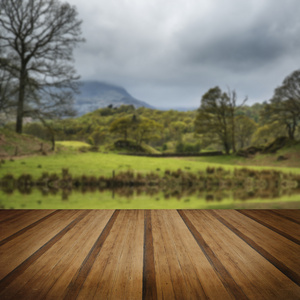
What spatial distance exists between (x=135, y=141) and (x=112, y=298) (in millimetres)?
4963

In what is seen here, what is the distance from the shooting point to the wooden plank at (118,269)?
103 centimetres

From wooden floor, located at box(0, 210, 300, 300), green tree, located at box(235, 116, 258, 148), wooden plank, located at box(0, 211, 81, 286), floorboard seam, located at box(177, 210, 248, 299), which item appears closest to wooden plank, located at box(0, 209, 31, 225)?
wooden floor, located at box(0, 210, 300, 300)

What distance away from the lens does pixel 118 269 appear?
1249mm

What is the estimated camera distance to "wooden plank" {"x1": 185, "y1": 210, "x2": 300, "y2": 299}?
3.47 feet

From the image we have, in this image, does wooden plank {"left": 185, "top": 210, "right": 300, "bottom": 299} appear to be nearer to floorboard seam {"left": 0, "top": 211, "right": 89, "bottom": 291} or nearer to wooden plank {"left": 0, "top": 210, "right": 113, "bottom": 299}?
wooden plank {"left": 0, "top": 210, "right": 113, "bottom": 299}

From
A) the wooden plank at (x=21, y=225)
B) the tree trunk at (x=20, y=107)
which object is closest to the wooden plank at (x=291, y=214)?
the wooden plank at (x=21, y=225)

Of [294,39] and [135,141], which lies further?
[135,141]

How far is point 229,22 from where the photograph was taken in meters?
5.37

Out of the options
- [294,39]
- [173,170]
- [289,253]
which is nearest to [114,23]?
[173,170]

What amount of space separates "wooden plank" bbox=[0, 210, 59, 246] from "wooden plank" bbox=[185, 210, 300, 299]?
141 centimetres

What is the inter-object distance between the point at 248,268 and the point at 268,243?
494 mm

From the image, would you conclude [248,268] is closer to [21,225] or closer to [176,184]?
[21,225]

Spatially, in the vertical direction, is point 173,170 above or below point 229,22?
below

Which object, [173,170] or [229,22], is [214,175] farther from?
[229,22]
